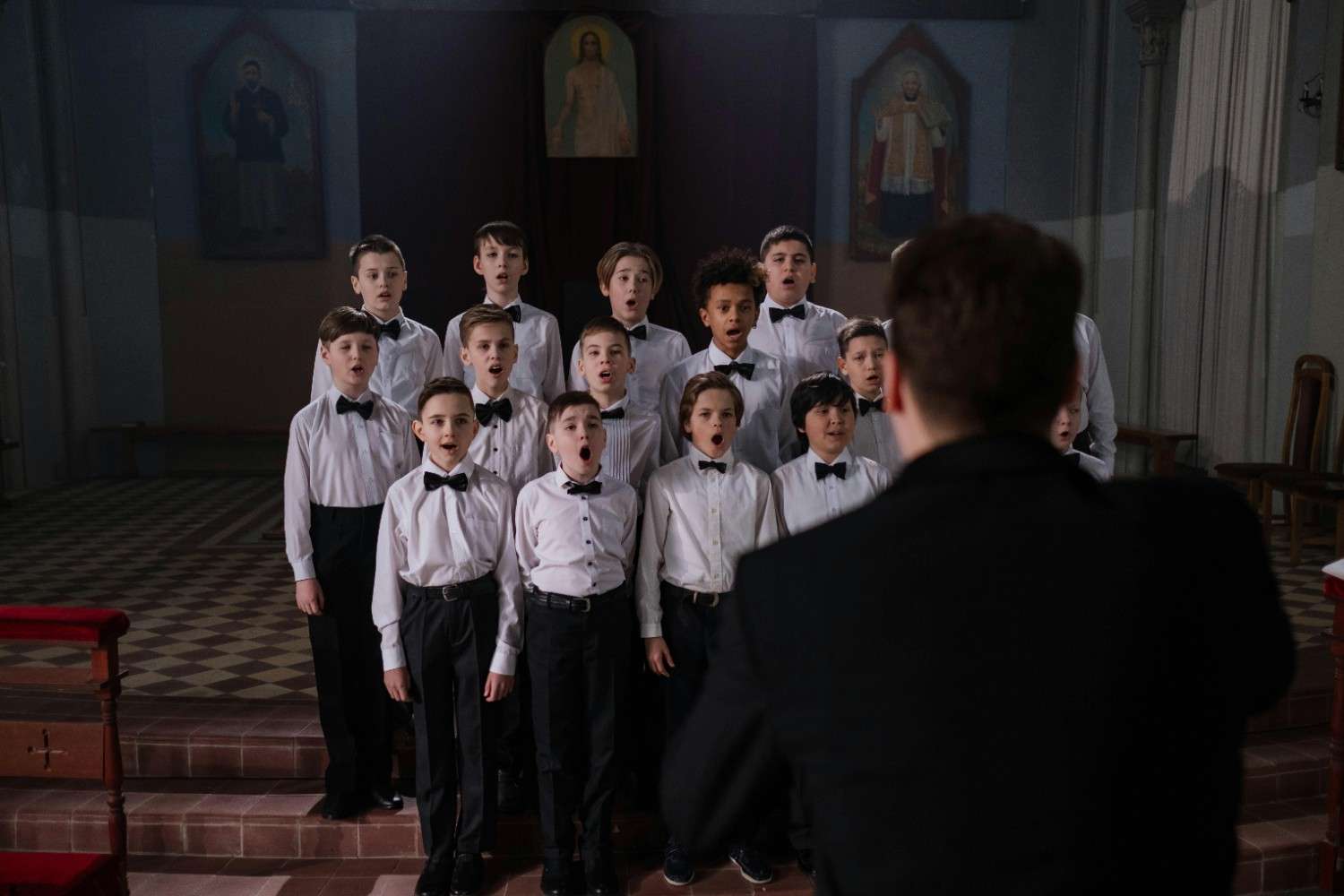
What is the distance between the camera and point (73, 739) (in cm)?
320

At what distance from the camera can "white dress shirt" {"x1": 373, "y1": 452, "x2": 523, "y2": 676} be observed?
3.55 meters

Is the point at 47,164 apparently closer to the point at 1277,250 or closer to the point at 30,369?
the point at 30,369

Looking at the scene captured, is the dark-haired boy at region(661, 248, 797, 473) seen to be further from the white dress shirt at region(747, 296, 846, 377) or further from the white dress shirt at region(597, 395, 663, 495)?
the white dress shirt at region(747, 296, 846, 377)

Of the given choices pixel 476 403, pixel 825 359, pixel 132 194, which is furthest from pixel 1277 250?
pixel 132 194

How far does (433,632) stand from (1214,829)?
2.81 metres

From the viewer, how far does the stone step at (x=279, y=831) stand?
154 inches

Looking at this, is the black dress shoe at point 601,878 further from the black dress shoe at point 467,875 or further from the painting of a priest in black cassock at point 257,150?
the painting of a priest in black cassock at point 257,150

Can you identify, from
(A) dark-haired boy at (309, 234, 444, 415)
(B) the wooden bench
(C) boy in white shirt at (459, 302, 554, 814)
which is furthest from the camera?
(B) the wooden bench

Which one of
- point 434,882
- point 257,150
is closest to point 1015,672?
point 434,882

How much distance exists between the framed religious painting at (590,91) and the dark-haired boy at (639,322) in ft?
23.3

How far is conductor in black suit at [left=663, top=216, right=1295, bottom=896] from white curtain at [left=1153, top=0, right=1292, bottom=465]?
853 centimetres

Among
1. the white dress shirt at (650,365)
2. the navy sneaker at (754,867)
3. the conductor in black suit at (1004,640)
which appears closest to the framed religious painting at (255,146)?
the white dress shirt at (650,365)

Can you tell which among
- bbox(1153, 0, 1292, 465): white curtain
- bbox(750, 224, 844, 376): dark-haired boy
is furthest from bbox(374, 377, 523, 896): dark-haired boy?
bbox(1153, 0, 1292, 465): white curtain

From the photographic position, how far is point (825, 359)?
459 centimetres
